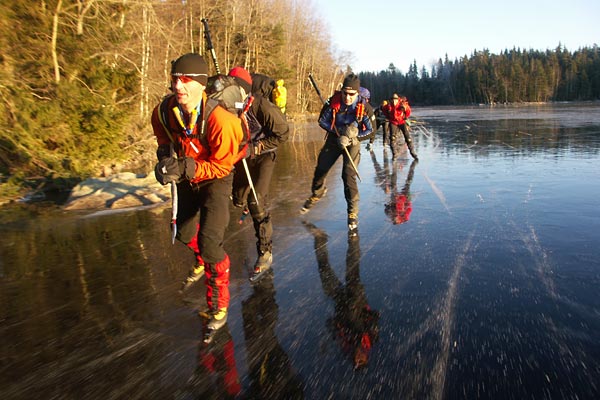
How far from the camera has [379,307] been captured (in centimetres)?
350

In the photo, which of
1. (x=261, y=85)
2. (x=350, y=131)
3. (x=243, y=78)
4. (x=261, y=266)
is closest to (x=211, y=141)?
(x=243, y=78)

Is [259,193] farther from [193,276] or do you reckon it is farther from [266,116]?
[193,276]

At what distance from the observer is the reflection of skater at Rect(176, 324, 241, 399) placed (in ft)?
8.14

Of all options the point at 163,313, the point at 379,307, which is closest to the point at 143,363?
the point at 163,313

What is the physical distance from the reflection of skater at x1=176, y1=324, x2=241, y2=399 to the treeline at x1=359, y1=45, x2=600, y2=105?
13158 cm

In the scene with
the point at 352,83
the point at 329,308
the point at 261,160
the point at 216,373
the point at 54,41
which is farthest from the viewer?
the point at 54,41

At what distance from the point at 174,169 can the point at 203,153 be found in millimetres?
422

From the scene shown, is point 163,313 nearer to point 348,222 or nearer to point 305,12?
point 348,222

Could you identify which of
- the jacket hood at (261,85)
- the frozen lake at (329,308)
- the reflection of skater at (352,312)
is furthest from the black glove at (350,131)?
the reflection of skater at (352,312)

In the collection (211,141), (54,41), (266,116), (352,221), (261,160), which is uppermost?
(54,41)

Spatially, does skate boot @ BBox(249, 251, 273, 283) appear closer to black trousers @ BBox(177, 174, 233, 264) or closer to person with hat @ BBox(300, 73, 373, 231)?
black trousers @ BBox(177, 174, 233, 264)

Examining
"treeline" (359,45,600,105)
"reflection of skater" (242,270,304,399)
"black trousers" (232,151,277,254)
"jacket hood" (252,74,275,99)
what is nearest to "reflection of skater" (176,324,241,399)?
"reflection of skater" (242,270,304,399)

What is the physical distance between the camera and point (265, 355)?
9.43ft

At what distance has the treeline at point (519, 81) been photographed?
11606 cm
